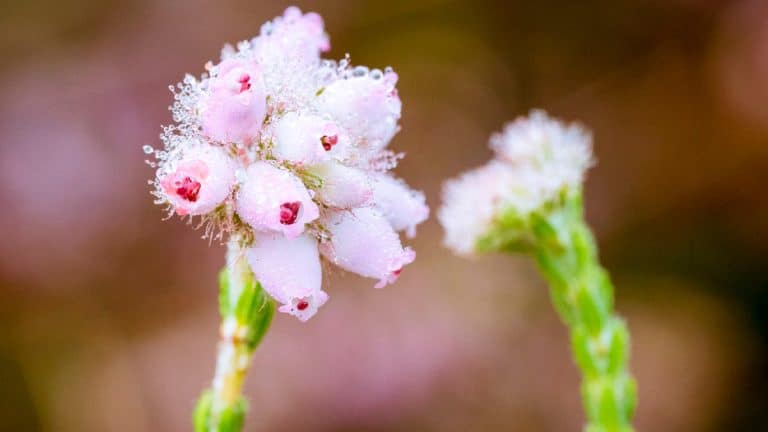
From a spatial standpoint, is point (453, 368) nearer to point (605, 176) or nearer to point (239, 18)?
point (605, 176)

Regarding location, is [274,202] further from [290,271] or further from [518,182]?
[518,182]

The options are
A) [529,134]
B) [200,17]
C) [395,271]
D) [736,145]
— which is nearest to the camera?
[395,271]

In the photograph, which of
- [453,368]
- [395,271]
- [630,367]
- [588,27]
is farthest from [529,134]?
[588,27]

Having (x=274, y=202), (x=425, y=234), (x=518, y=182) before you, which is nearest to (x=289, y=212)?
(x=274, y=202)

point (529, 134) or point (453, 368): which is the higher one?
point (453, 368)

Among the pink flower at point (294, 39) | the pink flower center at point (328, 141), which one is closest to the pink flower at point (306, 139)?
the pink flower center at point (328, 141)

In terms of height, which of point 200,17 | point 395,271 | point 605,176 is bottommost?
point 395,271

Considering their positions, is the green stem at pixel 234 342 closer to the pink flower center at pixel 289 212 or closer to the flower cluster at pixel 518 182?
the pink flower center at pixel 289 212
